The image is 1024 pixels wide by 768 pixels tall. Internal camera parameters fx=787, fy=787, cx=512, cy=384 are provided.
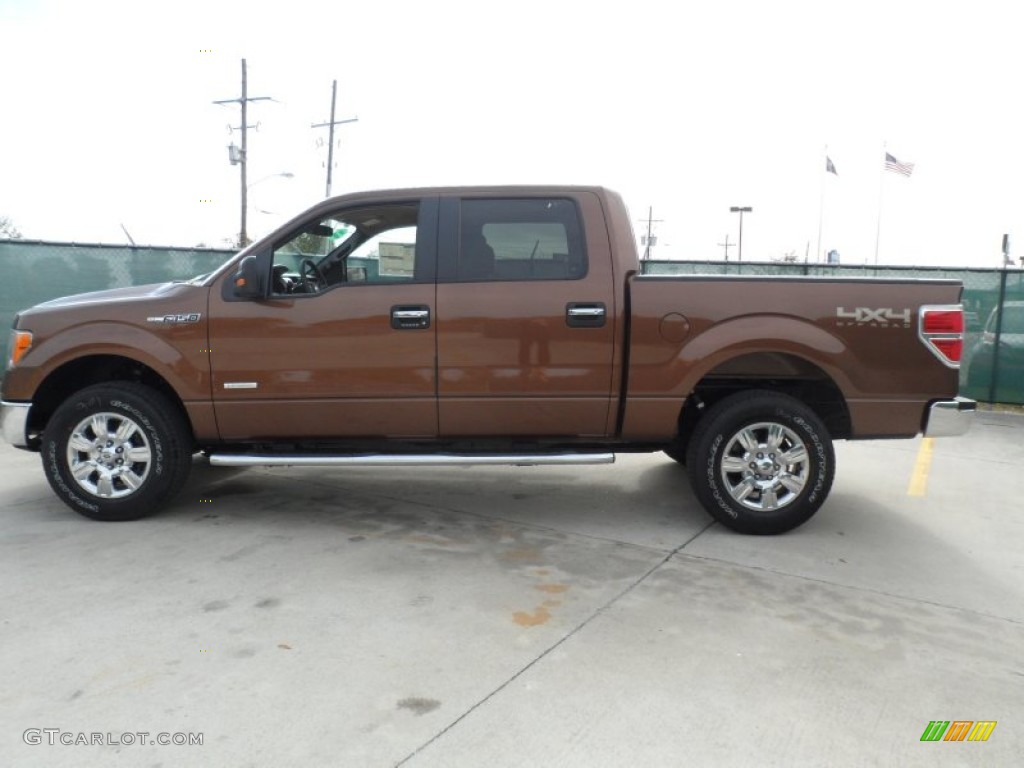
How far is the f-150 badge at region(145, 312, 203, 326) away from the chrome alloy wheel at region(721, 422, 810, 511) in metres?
3.26

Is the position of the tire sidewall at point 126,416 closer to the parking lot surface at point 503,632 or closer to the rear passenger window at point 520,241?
the parking lot surface at point 503,632

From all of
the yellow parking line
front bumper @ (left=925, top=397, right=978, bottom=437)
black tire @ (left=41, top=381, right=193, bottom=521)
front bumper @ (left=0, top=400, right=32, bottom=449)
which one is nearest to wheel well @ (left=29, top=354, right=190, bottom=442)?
front bumper @ (left=0, top=400, right=32, bottom=449)

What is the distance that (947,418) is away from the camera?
4551 mm

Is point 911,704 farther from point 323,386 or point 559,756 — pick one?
point 323,386

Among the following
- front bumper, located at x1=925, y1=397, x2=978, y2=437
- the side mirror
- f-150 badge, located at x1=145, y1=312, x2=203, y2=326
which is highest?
the side mirror

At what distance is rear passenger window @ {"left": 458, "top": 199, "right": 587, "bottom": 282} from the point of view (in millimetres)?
4684

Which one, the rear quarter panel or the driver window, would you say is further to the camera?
the driver window

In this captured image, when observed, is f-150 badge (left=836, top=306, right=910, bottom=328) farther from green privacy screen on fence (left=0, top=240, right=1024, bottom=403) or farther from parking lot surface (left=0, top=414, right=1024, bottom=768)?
green privacy screen on fence (left=0, top=240, right=1024, bottom=403)

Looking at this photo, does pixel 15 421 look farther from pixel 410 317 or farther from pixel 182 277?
pixel 182 277

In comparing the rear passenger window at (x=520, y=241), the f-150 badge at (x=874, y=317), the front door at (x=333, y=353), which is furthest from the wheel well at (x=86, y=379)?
the f-150 badge at (x=874, y=317)

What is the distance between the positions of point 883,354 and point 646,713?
110 inches

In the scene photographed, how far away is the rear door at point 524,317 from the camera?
15.1 ft

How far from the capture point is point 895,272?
35.9 ft

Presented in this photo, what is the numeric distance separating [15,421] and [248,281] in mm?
1728
